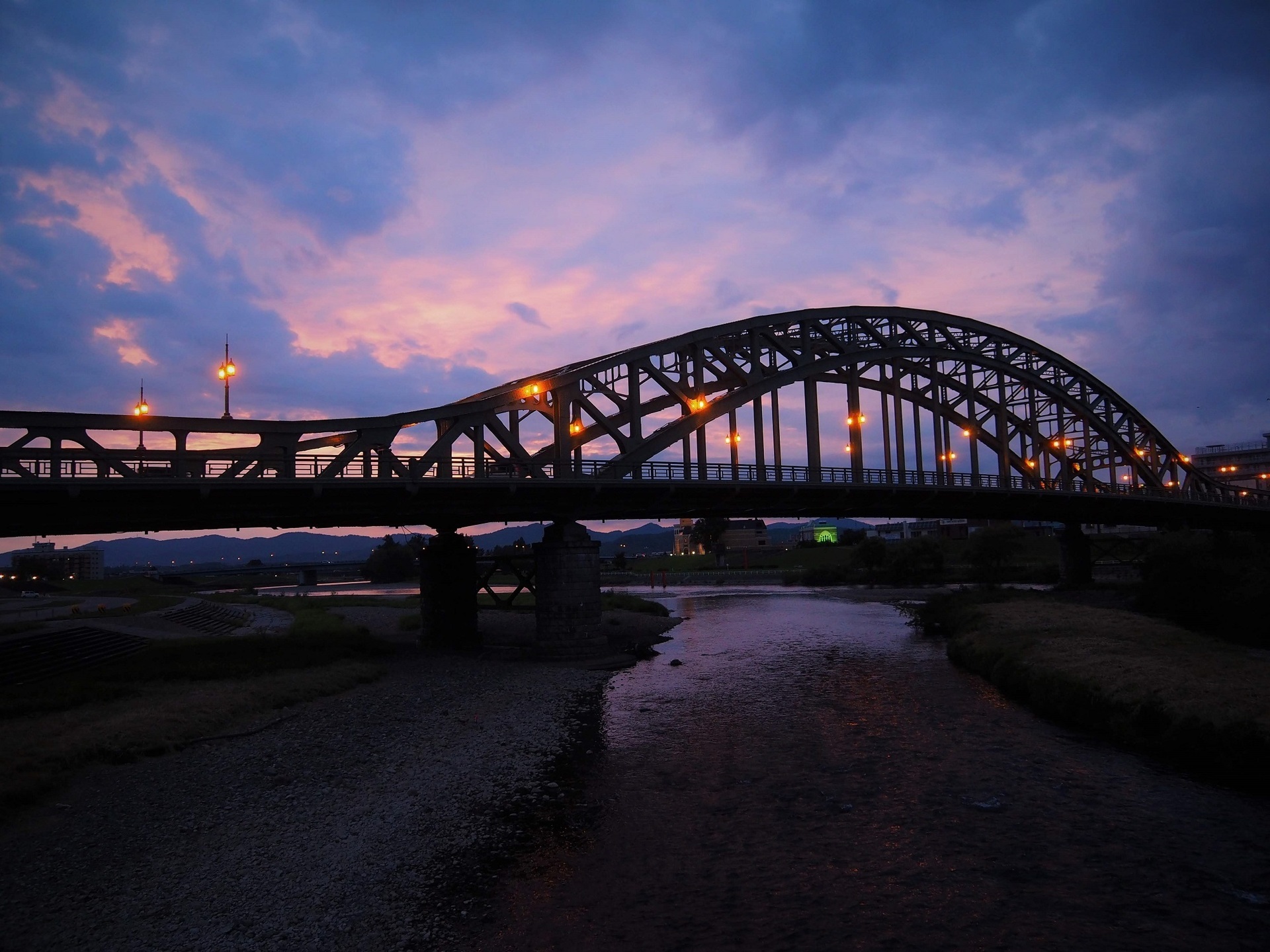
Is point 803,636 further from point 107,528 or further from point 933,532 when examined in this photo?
point 933,532

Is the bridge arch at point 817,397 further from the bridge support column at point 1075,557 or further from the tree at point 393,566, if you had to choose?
the tree at point 393,566

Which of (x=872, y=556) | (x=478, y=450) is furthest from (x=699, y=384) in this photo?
(x=872, y=556)

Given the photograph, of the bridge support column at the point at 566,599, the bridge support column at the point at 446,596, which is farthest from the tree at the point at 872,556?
the bridge support column at the point at 446,596

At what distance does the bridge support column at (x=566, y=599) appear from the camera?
1441 inches

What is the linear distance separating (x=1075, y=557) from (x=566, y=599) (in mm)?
57621

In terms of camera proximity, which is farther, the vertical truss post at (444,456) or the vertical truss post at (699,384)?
the vertical truss post at (699,384)

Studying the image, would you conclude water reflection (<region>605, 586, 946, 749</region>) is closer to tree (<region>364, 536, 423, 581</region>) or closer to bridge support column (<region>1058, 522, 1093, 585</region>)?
bridge support column (<region>1058, 522, 1093, 585</region>)

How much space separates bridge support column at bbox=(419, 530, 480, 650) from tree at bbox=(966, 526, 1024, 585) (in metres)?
48.3

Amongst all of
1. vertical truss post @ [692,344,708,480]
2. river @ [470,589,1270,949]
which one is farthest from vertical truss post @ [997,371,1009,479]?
river @ [470,589,1270,949]

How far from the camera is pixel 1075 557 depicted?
233 ft

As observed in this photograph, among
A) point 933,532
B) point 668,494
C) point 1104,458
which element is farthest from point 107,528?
point 933,532

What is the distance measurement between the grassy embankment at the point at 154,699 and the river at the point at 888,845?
36.8ft

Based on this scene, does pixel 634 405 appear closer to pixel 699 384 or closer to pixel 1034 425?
pixel 699 384

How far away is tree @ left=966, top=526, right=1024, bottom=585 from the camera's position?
6756cm
